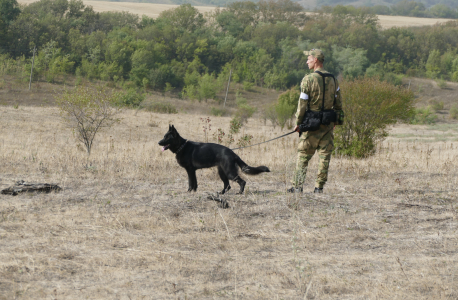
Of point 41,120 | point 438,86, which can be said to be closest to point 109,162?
point 41,120

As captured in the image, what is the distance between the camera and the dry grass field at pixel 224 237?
10.4 feet

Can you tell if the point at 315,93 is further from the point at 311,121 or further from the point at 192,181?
the point at 192,181

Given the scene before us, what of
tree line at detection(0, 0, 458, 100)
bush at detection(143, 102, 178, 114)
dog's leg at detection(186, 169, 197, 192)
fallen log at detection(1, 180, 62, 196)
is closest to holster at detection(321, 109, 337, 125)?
dog's leg at detection(186, 169, 197, 192)

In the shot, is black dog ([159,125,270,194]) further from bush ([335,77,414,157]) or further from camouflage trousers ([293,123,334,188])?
bush ([335,77,414,157])

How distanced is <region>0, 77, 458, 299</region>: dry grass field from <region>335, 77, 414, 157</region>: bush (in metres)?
3.22

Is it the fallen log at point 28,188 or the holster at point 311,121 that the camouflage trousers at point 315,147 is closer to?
the holster at point 311,121

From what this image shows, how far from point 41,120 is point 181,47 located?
46428 millimetres

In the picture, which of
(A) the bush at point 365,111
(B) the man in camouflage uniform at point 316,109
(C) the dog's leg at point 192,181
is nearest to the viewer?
(B) the man in camouflage uniform at point 316,109

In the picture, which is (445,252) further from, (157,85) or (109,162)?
(157,85)

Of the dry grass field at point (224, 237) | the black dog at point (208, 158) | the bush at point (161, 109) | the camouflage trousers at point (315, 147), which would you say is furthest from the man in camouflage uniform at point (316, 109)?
the bush at point (161, 109)

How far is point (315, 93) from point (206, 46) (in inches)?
2431

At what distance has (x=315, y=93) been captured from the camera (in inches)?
237

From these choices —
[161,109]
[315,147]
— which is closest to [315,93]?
[315,147]

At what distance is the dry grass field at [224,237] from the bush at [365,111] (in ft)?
10.6
